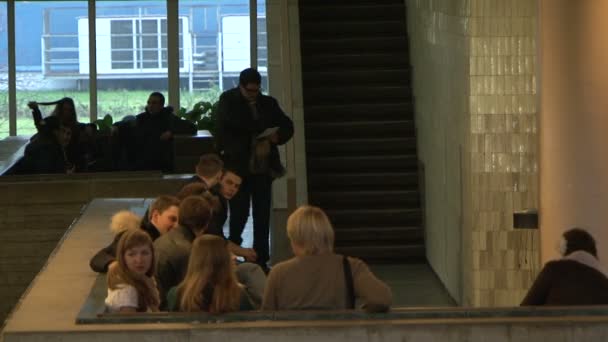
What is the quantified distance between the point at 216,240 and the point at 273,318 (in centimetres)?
45

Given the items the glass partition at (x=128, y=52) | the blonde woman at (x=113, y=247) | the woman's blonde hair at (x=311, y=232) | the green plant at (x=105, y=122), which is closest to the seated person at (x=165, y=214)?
the blonde woman at (x=113, y=247)

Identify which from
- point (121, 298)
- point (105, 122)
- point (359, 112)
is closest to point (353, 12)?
point (359, 112)

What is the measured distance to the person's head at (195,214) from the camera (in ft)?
25.4

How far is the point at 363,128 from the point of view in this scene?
53.1 ft

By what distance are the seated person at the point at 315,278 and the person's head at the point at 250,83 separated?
4.93 metres

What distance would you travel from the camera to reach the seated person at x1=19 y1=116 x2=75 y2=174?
13.6 metres

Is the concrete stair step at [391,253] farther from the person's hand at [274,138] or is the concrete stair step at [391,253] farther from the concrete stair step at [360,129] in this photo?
the person's hand at [274,138]

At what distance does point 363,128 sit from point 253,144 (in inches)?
185

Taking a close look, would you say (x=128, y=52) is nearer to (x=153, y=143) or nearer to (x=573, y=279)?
(x=153, y=143)

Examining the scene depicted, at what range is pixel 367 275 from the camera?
21.6 feet

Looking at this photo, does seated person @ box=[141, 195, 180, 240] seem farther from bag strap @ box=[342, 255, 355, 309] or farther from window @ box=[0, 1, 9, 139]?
window @ box=[0, 1, 9, 139]

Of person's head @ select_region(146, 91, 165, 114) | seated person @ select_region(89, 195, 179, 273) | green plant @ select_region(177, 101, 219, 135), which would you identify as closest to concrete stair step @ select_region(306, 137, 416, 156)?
person's head @ select_region(146, 91, 165, 114)

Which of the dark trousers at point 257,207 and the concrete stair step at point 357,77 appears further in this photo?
the concrete stair step at point 357,77

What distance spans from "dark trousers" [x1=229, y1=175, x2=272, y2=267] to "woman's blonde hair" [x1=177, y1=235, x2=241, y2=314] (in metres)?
5.16
